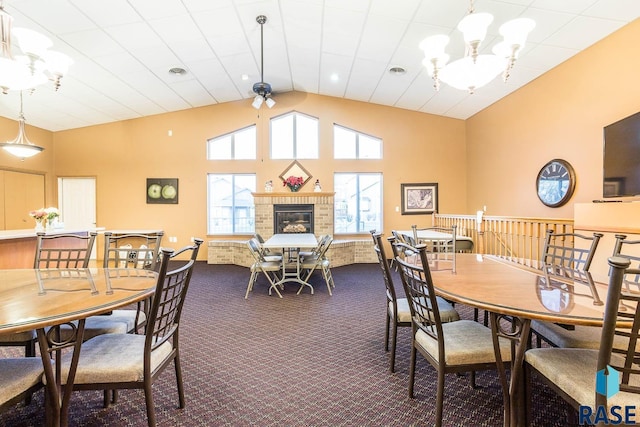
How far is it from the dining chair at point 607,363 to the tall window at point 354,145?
571 centimetres

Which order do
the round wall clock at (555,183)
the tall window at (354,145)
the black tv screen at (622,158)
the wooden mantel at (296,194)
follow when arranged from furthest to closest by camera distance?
the tall window at (354,145) < the wooden mantel at (296,194) < the round wall clock at (555,183) < the black tv screen at (622,158)

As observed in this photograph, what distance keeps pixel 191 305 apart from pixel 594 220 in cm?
454

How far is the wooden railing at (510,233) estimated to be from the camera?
3.91 m

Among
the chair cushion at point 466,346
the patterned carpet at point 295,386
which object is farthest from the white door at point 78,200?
the chair cushion at point 466,346

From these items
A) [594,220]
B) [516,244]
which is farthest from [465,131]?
[594,220]

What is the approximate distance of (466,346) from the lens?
5.28 feet

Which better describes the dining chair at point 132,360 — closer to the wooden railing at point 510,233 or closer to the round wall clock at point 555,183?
the wooden railing at point 510,233

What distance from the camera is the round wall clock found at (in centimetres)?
414

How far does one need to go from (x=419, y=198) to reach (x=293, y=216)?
293 centimetres

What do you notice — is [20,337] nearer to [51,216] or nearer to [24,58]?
[24,58]

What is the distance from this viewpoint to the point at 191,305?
3.79 meters

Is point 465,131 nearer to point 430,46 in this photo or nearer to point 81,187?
point 430,46

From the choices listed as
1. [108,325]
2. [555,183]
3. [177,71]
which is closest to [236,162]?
[177,71]

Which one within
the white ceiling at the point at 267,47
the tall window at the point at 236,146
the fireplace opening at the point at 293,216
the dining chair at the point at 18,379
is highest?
the white ceiling at the point at 267,47
